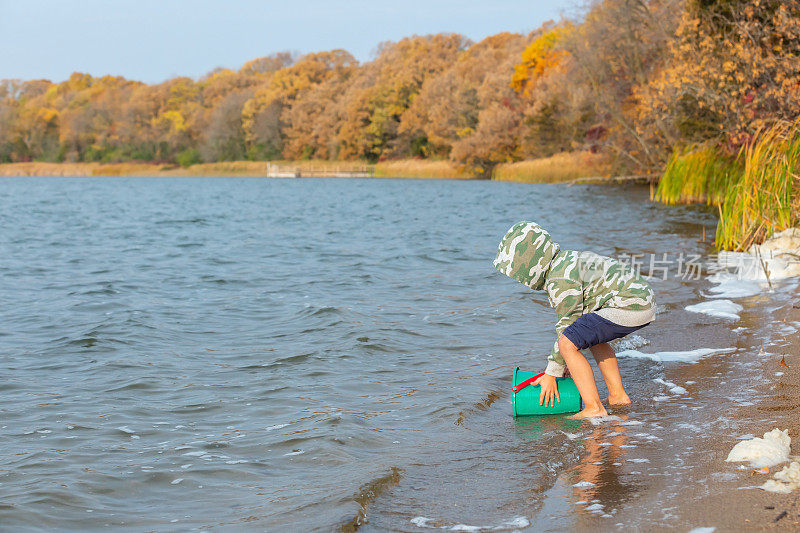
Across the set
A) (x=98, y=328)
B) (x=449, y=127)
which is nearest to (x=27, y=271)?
(x=98, y=328)

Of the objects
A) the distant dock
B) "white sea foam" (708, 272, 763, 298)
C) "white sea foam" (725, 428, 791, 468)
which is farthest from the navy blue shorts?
the distant dock

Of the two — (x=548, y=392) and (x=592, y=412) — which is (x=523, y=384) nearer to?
(x=548, y=392)

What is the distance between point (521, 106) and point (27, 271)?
54.9 metres

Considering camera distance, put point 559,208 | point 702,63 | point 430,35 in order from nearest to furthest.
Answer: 1. point 702,63
2. point 559,208
3. point 430,35

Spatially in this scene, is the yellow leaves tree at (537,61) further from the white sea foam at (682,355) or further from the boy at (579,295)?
the boy at (579,295)

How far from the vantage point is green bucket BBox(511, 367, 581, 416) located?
5.25m

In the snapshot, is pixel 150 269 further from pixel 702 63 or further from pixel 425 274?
pixel 702 63

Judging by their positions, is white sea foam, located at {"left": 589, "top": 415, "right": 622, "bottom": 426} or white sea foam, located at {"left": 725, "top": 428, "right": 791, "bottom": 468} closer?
white sea foam, located at {"left": 725, "top": 428, "right": 791, "bottom": 468}

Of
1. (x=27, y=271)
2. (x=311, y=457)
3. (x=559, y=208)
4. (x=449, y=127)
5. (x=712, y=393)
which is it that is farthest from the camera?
(x=449, y=127)

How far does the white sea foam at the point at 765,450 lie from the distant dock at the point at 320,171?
3336 inches

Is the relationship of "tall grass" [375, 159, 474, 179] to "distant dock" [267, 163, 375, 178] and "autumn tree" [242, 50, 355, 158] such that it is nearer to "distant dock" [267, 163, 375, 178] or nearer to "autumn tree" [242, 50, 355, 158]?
"distant dock" [267, 163, 375, 178]

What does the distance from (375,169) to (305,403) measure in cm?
8194

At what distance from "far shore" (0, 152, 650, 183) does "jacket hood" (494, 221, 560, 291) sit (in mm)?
31435

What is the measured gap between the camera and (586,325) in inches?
197
